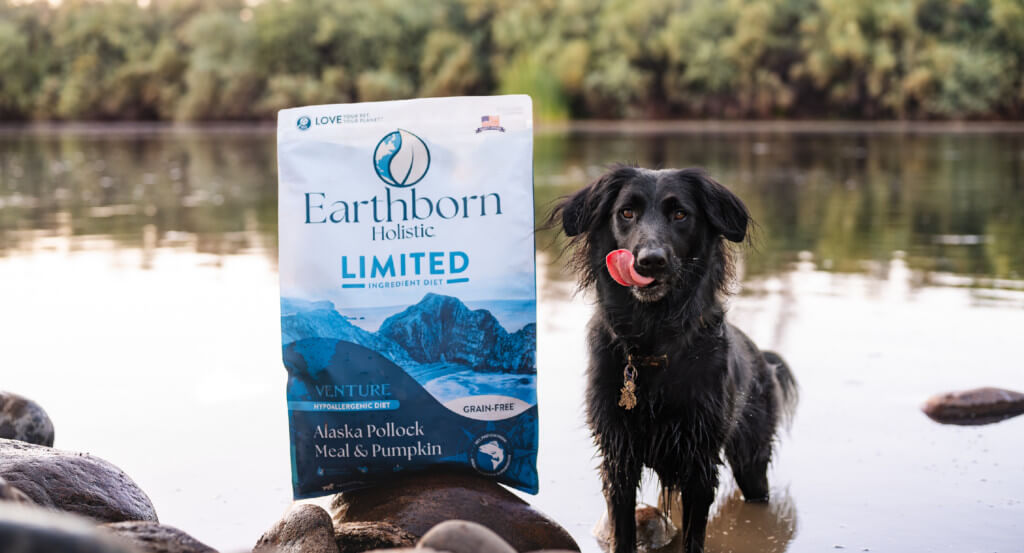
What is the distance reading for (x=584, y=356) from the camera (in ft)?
Result: 21.4

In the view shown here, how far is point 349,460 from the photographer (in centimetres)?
382

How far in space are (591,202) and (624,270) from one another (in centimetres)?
36

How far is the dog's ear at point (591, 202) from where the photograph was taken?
374 centimetres

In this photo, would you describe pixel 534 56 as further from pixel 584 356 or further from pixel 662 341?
pixel 662 341

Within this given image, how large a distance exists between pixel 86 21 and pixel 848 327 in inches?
2619

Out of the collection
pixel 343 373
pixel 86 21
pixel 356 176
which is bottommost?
pixel 343 373

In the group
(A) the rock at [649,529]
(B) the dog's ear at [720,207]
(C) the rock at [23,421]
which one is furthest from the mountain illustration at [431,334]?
(C) the rock at [23,421]

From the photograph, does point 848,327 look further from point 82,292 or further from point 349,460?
point 82,292

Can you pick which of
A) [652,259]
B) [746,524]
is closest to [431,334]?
[652,259]

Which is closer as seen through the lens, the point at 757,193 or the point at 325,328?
the point at 325,328

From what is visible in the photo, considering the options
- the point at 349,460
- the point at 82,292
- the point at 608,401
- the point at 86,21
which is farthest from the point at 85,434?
the point at 86,21

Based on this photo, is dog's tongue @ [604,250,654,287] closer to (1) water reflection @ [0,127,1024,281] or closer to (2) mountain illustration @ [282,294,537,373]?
(2) mountain illustration @ [282,294,537,373]

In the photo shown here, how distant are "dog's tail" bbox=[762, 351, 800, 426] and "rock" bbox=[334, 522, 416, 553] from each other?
189cm

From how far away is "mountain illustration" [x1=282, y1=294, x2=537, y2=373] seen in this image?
3.76 meters
